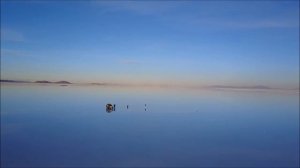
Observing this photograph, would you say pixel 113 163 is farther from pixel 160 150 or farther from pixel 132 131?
pixel 132 131

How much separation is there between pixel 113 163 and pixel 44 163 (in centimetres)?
607

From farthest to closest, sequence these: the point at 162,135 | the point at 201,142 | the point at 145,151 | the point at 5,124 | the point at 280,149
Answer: the point at 5,124 → the point at 162,135 → the point at 201,142 → the point at 280,149 → the point at 145,151

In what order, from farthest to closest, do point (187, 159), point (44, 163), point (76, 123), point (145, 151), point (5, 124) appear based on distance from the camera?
point (76, 123) → point (5, 124) → point (145, 151) → point (187, 159) → point (44, 163)

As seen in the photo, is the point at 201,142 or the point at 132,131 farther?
the point at 132,131

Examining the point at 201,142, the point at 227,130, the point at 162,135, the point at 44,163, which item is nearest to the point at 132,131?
the point at 162,135

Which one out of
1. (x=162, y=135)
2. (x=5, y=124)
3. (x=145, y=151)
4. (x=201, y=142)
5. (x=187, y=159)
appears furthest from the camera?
(x=5, y=124)

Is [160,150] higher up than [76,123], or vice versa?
[76,123]

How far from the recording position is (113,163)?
2956 centimetres

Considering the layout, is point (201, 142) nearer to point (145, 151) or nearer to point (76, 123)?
point (145, 151)

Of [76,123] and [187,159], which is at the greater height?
[76,123]

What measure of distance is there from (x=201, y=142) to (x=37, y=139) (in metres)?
19.8

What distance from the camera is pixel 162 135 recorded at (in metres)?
43.7

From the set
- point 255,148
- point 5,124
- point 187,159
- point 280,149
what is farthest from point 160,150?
point 5,124

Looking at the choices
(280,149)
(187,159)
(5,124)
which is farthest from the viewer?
(5,124)
